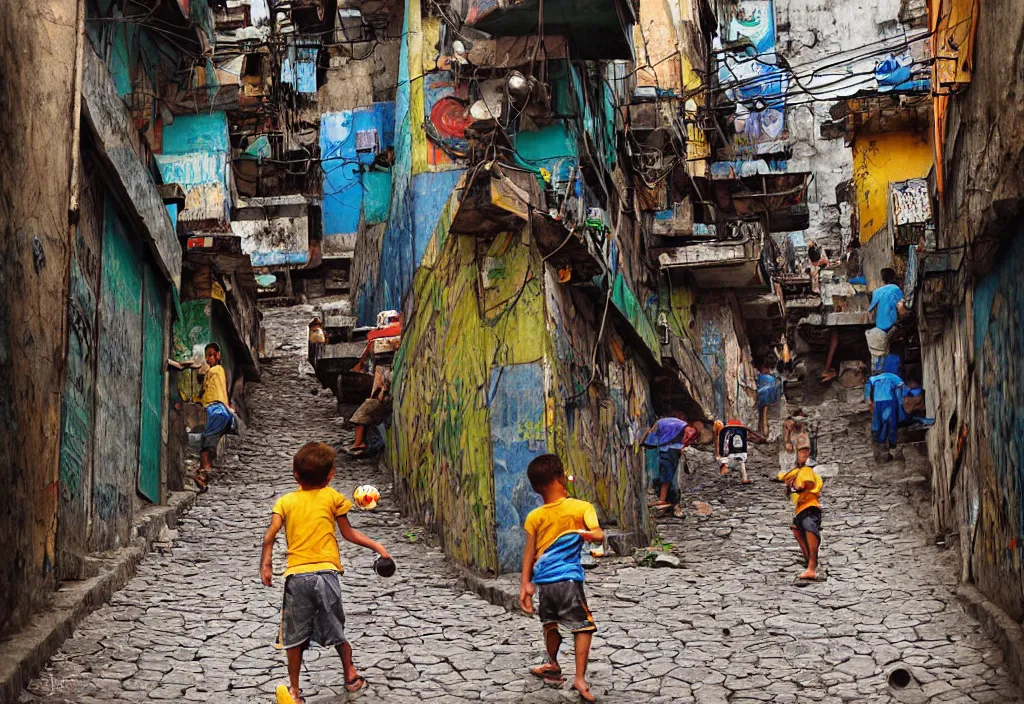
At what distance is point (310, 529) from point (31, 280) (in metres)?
2.97

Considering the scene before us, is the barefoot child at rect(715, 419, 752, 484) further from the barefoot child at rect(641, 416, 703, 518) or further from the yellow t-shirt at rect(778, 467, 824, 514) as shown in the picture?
the yellow t-shirt at rect(778, 467, 824, 514)

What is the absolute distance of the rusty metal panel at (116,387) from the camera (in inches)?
460

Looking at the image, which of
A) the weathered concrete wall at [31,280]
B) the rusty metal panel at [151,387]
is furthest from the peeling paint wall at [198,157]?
the weathered concrete wall at [31,280]

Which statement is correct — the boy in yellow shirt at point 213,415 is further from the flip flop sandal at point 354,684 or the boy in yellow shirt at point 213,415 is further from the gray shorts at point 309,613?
the gray shorts at point 309,613

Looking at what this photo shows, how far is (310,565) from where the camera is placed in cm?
736

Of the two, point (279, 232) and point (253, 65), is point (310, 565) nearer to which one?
point (253, 65)

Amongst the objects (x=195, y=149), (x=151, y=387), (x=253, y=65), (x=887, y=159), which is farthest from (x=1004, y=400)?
(x=195, y=149)

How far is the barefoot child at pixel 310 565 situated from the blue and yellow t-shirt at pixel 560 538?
98 centimetres

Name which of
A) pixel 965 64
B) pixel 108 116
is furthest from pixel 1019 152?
pixel 108 116

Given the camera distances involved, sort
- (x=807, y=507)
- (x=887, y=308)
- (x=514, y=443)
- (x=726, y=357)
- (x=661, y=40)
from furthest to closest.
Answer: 1. (x=726, y=357)
2. (x=661, y=40)
3. (x=887, y=308)
4. (x=514, y=443)
5. (x=807, y=507)

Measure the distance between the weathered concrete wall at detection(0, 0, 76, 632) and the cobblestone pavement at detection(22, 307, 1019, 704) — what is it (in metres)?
0.79

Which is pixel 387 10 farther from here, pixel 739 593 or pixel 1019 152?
pixel 1019 152

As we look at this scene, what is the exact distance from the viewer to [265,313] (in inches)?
1275

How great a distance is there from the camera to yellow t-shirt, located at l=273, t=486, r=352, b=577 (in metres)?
7.38
